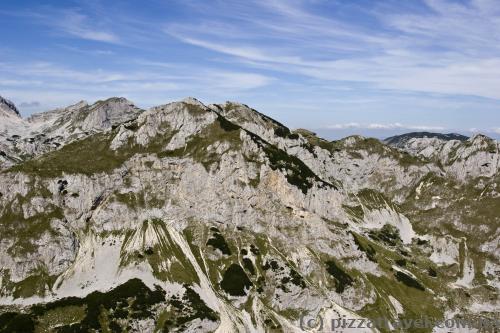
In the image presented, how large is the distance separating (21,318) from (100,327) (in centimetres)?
3467

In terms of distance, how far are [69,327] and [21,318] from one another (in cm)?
2223

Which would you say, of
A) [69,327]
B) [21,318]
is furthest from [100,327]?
[21,318]

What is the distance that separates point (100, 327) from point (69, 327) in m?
12.9

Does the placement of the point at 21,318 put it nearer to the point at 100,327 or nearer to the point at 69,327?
the point at 69,327

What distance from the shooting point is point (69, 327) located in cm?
19600

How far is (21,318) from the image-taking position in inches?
7795

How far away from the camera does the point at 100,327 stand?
19900cm
